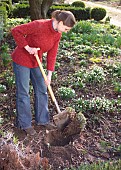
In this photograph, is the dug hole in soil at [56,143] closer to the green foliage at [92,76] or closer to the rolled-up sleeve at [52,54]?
the rolled-up sleeve at [52,54]

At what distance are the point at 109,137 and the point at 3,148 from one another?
205cm

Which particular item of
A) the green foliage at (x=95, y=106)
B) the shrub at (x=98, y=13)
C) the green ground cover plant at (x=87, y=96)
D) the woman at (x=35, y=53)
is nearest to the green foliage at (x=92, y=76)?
the green ground cover plant at (x=87, y=96)

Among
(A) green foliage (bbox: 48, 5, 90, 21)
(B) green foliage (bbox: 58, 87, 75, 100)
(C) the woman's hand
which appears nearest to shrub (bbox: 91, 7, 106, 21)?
(A) green foliage (bbox: 48, 5, 90, 21)

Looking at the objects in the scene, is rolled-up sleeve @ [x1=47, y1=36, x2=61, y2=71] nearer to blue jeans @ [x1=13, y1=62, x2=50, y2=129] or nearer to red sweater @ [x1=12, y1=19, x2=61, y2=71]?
red sweater @ [x1=12, y1=19, x2=61, y2=71]

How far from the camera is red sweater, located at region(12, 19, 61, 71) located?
14.3 feet

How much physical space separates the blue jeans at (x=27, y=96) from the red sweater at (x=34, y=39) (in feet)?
0.34

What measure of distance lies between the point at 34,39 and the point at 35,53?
0.17 metres

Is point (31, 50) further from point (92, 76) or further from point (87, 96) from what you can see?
point (92, 76)

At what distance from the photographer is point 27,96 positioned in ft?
15.8

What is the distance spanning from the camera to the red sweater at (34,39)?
4.36m

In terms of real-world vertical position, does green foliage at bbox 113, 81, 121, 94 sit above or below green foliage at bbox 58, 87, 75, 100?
below

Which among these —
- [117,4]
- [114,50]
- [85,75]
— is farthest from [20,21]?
[117,4]

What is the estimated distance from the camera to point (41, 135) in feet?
16.1

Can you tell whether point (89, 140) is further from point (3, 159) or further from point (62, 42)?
point (62, 42)
